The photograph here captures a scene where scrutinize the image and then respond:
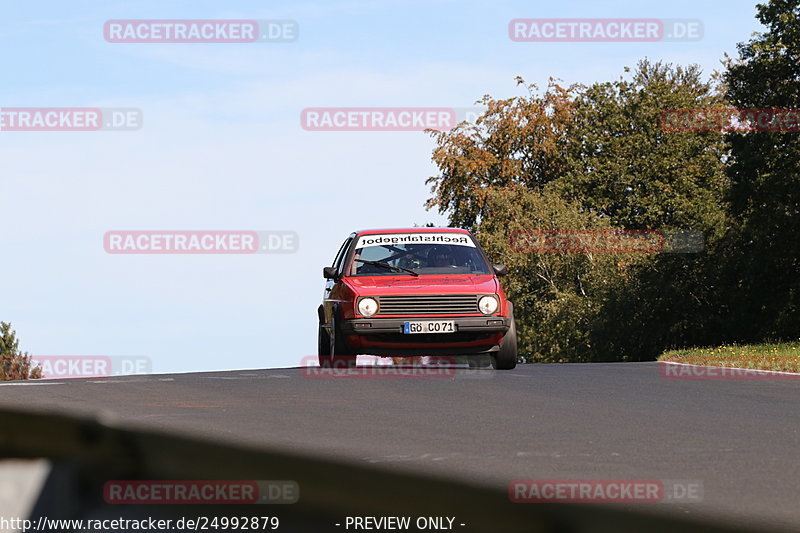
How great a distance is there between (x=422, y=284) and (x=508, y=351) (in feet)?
5.25

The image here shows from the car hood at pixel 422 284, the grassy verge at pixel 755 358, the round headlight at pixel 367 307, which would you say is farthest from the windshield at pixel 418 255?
the grassy verge at pixel 755 358

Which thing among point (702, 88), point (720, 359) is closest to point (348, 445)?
point (720, 359)

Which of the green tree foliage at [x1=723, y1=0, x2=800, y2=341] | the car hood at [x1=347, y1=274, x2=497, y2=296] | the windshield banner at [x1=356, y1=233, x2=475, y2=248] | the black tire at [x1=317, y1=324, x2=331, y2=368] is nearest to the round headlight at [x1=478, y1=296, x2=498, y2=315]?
the car hood at [x1=347, y1=274, x2=497, y2=296]

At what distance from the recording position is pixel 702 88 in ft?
233

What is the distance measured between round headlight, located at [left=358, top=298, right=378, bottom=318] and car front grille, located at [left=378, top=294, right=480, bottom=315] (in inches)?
4.7

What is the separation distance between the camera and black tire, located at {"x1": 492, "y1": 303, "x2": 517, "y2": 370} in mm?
18266

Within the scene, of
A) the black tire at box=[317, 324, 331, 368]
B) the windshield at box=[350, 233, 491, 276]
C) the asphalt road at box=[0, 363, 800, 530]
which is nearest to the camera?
the asphalt road at box=[0, 363, 800, 530]

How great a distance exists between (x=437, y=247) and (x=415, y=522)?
52.1ft

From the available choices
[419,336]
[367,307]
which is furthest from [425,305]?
[367,307]

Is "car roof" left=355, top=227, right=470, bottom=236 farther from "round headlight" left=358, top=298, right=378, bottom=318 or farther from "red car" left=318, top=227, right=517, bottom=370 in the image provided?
"round headlight" left=358, top=298, right=378, bottom=318

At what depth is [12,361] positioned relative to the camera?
11931cm

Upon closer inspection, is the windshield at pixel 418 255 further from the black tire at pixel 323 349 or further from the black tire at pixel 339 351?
the black tire at pixel 323 349

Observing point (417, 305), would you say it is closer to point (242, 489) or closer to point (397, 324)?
point (397, 324)

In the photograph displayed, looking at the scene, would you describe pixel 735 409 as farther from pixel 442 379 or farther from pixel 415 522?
pixel 415 522
